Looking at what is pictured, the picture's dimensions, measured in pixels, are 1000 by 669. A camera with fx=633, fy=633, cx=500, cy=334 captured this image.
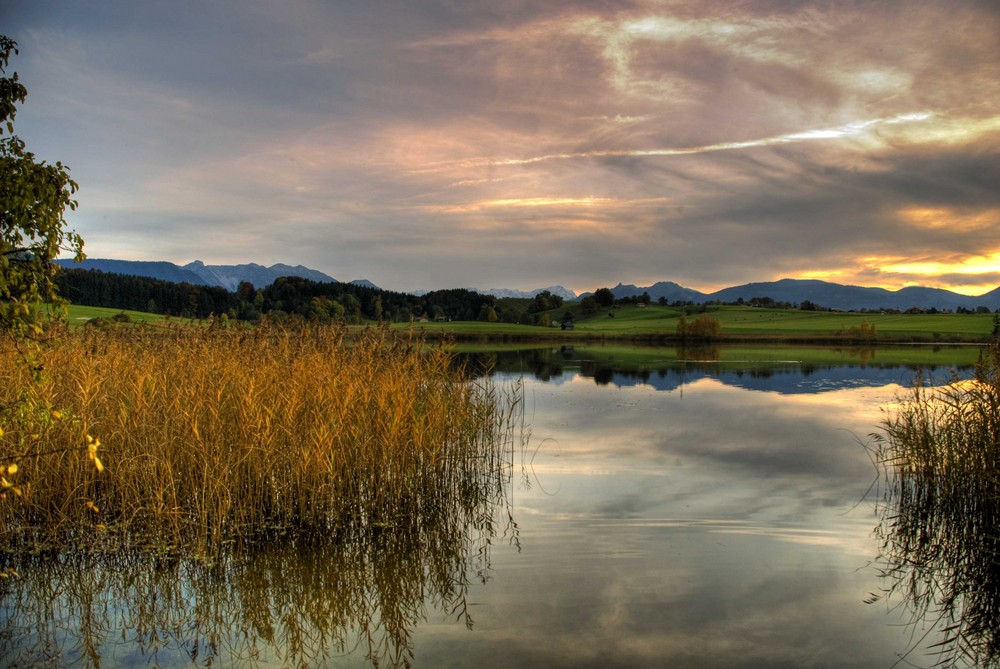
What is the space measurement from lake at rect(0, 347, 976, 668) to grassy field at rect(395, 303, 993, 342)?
5938 centimetres

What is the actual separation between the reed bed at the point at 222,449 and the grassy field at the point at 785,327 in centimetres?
5879

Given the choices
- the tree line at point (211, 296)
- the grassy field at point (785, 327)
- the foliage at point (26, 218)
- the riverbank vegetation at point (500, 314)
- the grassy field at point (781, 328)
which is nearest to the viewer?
the foliage at point (26, 218)

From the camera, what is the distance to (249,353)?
432 inches

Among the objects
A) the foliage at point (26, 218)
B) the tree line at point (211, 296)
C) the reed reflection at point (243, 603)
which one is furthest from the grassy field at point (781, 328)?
the foliage at point (26, 218)

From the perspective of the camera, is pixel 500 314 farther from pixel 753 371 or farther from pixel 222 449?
pixel 222 449

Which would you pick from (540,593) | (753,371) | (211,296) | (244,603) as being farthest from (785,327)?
(244,603)

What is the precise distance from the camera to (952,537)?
8.96m

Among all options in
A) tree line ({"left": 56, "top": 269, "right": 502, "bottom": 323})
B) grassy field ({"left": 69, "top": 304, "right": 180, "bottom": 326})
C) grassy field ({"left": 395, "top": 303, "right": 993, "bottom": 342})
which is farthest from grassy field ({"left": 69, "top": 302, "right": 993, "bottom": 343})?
tree line ({"left": 56, "top": 269, "right": 502, "bottom": 323})

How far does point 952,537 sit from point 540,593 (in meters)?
6.25

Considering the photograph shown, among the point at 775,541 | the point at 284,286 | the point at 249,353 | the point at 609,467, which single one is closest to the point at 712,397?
the point at 609,467

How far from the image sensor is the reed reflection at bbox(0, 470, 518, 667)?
5684 millimetres

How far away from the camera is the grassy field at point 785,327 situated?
7569cm

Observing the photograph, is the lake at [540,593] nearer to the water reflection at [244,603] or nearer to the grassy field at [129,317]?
the water reflection at [244,603]

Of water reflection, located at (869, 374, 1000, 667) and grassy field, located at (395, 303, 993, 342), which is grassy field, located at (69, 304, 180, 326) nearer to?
water reflection, located at (869, 374, 1000, 667)
